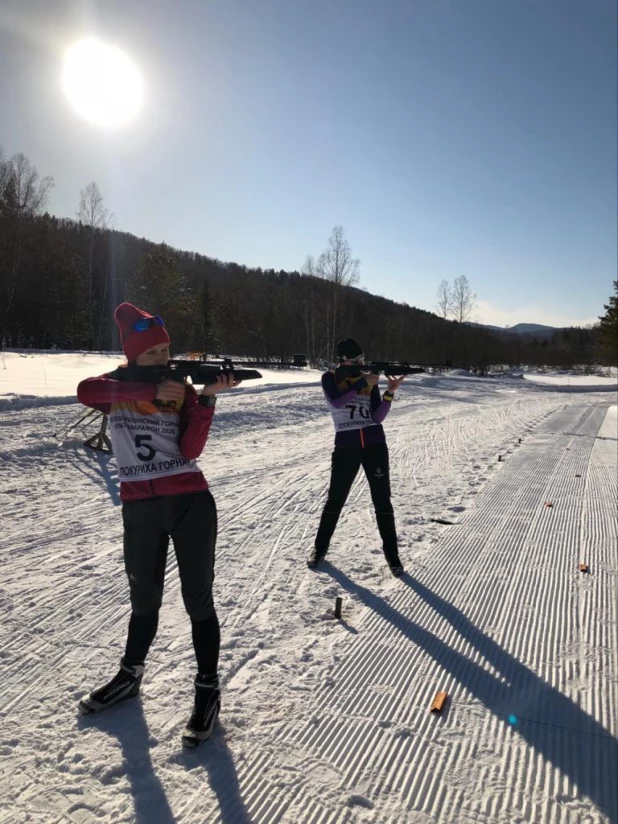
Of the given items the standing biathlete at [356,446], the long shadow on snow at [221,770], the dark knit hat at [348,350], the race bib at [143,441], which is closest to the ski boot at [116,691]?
the long shadow on snow at [221,770]

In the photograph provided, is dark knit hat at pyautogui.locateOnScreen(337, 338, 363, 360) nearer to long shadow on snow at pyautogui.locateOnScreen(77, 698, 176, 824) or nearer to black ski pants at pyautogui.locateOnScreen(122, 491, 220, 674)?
black ski pants at pyautogui.locateOnScreen(122, 491, 220, 674)

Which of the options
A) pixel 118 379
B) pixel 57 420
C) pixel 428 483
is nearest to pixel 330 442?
pixel 428 483

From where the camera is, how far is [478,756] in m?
2.32

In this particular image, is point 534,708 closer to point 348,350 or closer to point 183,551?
point 183,551

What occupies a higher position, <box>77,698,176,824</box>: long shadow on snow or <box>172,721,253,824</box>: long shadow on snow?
<box>77,698,176,824</box>: long shadow on snow

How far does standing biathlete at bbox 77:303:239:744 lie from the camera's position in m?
2.46

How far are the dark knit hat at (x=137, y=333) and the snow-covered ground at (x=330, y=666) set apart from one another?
187 centimetres

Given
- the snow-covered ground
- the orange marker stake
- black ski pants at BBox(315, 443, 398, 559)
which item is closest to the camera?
the snow-covered ground

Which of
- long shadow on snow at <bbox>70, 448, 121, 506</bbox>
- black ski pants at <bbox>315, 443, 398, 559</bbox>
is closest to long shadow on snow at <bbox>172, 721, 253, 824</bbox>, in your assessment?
black ski pants at <bbox>315, 443, 398, 559</bbox>

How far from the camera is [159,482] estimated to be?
2.47 meters

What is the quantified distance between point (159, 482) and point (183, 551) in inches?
14.5

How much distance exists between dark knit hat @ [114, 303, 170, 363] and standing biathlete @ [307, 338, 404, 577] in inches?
85.7

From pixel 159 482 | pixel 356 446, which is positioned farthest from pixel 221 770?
pixel 356 446

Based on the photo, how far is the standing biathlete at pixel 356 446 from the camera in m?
4.39
